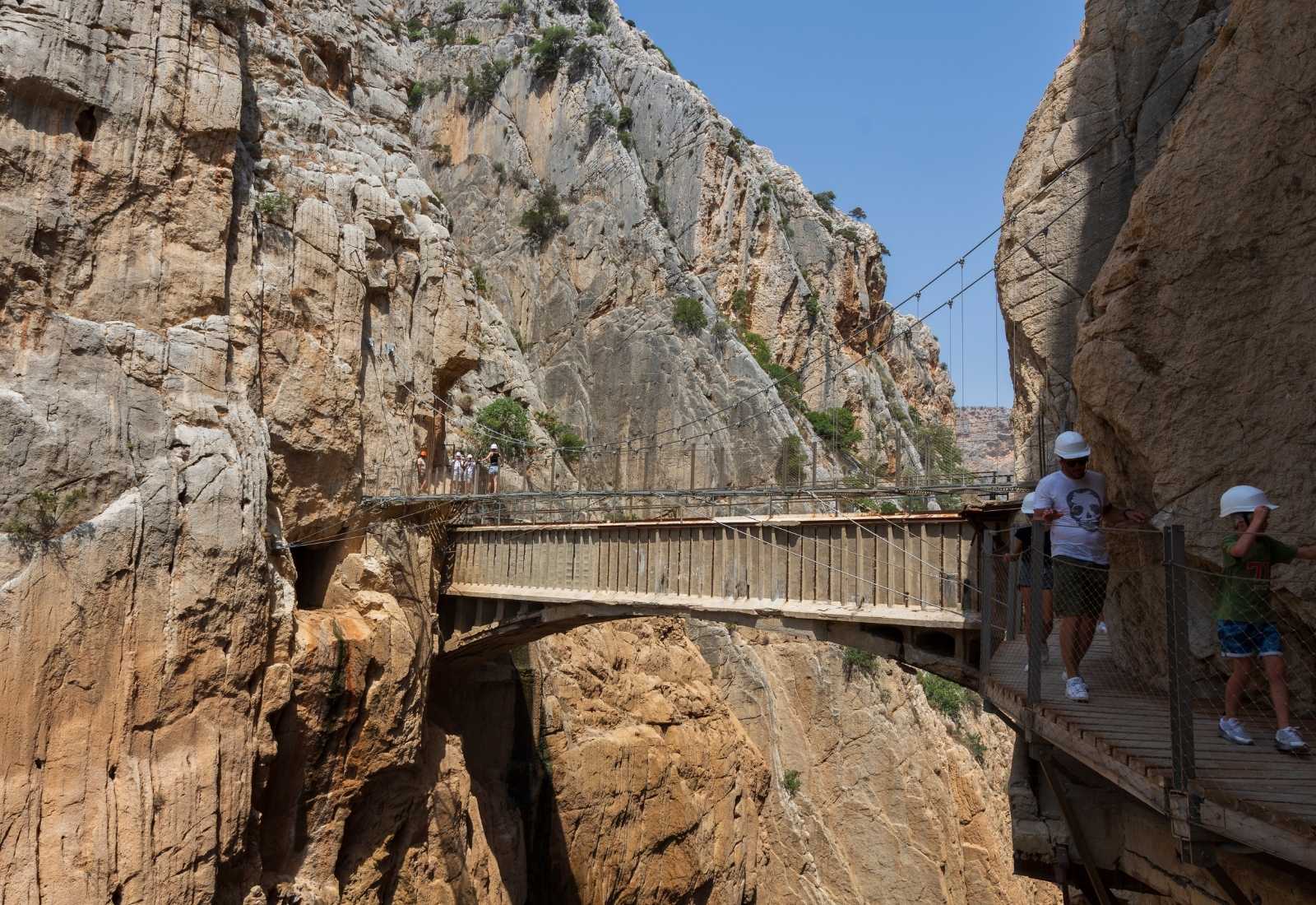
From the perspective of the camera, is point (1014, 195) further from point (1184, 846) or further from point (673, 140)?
point (673, 140)

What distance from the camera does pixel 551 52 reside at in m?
34.0

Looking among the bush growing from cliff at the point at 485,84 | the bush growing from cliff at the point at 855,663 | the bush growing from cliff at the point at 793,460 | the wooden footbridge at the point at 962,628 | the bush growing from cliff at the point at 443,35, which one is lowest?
the bush growing from cliff at the point at 855,663

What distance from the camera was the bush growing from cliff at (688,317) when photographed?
28969 mm

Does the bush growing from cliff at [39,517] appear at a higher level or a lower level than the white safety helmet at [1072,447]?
Answer: lower

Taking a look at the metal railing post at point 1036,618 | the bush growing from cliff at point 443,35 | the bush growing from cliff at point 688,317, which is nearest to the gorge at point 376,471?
the metal railing post at point 1036,618


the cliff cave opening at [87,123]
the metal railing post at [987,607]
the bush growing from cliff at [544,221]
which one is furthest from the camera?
the bush growing from cliff at [544,221]

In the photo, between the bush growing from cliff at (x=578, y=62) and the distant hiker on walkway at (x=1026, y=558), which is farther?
the bush growing from cliff at (x=578, y=62)

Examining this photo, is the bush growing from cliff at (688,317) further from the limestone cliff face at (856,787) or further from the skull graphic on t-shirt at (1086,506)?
the skull graphic on t-shirt at (1086,506)

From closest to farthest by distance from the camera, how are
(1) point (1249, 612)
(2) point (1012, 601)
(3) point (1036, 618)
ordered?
(1) point (1249, 612), (3) point (1036, 618), (2) point (1012, 601)

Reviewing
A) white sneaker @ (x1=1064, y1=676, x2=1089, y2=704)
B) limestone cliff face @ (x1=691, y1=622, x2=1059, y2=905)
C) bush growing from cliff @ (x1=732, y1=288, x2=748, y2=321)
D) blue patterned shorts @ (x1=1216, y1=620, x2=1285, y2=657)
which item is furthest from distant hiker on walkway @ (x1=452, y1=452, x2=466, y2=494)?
bush growing from cliff @ (x1=732, y1=288, x2=748, y2=321)

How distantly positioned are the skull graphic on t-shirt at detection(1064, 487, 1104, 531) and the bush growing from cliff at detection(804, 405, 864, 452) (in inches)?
1039

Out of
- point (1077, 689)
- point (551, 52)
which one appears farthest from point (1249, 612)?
point (551, 52)

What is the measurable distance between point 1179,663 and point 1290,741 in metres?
0.81

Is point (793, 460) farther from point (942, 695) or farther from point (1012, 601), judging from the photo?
point (1012, 601)
